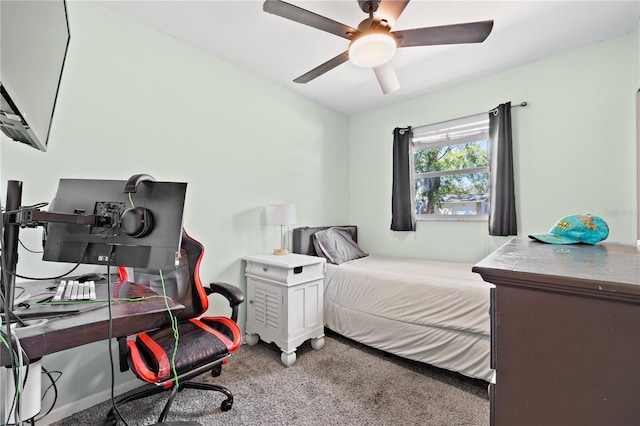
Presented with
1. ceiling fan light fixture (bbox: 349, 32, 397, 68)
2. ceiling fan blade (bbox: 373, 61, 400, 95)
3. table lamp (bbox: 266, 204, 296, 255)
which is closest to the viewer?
ceiling fan light fixture (bbox: 349, 32, 397, 68)

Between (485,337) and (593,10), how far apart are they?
7.60ft

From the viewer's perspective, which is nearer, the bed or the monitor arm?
the monitor arm

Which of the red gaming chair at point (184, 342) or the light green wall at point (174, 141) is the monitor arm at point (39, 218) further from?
the light green wall at point (174, 141)

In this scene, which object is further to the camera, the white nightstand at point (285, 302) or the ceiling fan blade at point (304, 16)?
the white nightstand at point (285, 302)

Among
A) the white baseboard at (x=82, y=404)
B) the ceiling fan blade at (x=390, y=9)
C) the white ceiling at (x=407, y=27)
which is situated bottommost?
the white baseboard at (x=82, y=404)

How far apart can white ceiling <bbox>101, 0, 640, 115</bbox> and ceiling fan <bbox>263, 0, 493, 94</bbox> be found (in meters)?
0.30

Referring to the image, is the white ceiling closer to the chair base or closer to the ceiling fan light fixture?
the ceiling fan light fixture

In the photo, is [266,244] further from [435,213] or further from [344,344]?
[435,213]

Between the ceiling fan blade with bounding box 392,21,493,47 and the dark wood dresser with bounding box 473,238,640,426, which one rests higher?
the ceiling fan blade with bounding box 392,21,493,47

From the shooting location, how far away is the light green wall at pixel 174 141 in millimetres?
1615

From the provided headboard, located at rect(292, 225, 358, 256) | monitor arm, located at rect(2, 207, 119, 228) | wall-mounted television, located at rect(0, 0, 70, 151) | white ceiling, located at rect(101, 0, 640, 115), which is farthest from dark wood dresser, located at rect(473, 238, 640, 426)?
headboard, located at rect(292, 225, 358, 256)

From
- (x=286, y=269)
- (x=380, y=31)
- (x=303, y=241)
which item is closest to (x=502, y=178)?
(x=380, y=31)

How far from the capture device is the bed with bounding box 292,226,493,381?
184 centimetres

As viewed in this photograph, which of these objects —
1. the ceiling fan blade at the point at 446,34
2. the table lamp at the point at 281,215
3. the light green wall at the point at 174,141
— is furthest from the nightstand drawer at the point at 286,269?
the ceiling fan blade at the point at 446,34
